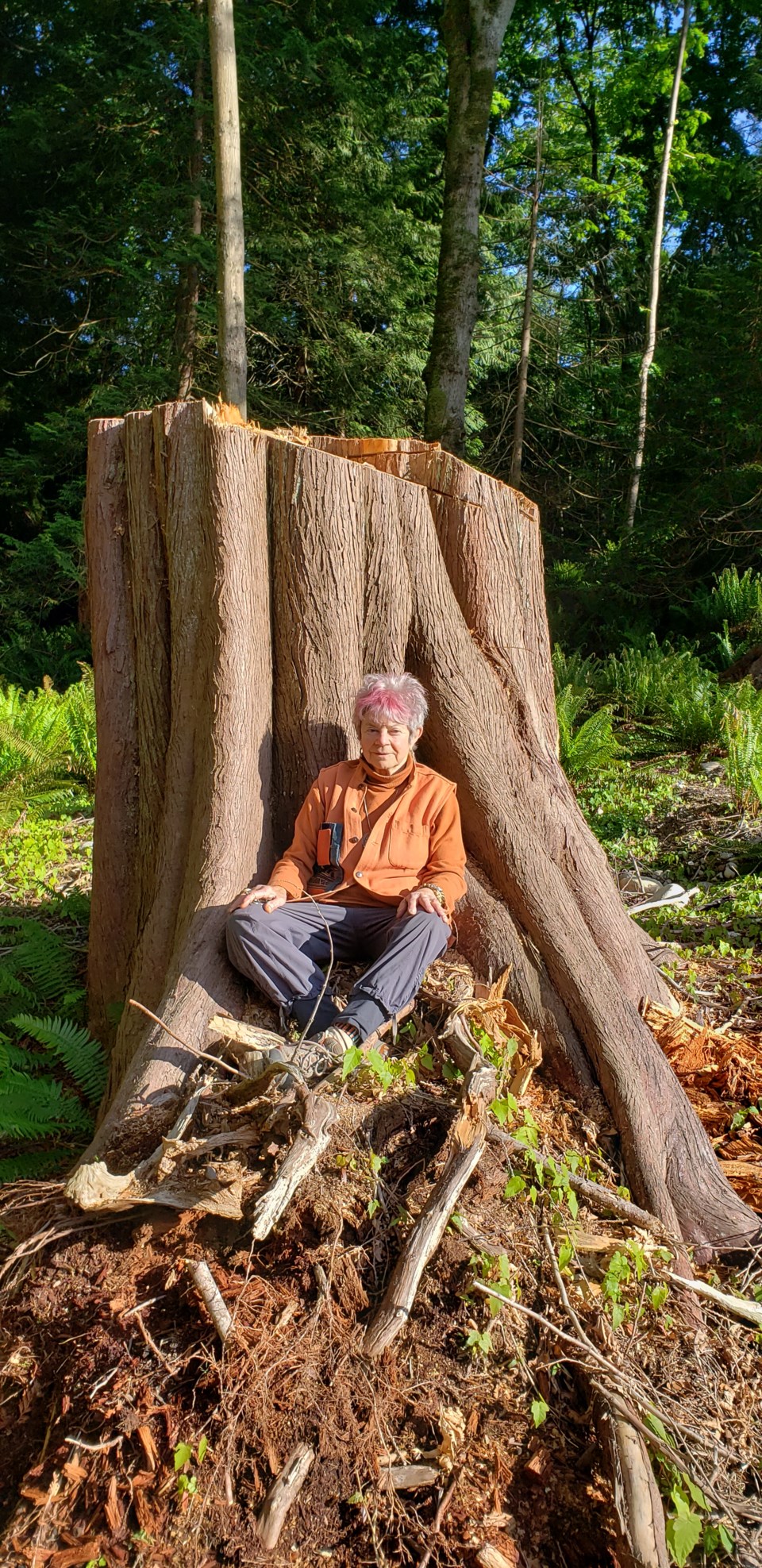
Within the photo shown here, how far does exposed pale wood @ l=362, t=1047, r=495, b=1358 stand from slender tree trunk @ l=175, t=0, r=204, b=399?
1146 cm

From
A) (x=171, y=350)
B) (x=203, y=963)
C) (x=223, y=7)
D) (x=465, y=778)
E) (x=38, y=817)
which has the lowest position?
(x=38, y=817)

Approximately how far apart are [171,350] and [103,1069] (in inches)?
451

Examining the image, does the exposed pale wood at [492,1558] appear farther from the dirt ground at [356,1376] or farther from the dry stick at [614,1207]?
the dry stick at [614,1207]

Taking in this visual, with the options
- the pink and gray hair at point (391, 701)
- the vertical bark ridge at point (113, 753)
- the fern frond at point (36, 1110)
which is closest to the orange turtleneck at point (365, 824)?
the pink and gray hair at point (391, 701)

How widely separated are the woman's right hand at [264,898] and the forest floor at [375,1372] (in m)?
0.78

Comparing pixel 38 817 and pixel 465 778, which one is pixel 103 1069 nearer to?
pixel 465 778

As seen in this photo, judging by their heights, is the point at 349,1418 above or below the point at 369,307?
below

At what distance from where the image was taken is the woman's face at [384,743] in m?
3.74

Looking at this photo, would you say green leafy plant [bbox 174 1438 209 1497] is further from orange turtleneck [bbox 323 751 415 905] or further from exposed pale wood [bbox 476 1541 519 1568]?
orange turtleneck [bbox 323 751 415 905]

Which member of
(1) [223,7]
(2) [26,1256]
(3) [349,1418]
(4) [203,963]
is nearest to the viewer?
(3) [349,1418]

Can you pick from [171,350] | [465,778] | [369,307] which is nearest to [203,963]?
[465,778]

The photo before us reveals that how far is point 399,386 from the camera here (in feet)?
47.1

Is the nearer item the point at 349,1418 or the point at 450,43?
the point at 349,1418

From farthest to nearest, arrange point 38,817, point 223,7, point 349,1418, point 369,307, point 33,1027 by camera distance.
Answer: point 369,307
point 223,7
point 38,817
point 33,1027
point 349,1418
